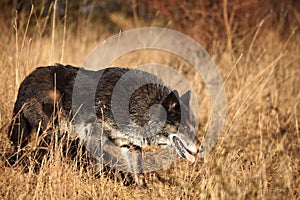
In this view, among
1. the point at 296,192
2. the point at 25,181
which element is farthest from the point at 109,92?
the point at 296,192

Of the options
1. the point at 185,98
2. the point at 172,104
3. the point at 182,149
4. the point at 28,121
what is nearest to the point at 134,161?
the point at 182,149

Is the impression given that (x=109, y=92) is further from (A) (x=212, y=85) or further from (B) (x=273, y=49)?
(B) (x=273, y=49)

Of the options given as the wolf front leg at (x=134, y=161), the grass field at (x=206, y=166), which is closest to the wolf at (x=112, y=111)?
the wolf front leg at (x=134, y=161)

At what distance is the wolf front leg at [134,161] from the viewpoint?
4355 mm

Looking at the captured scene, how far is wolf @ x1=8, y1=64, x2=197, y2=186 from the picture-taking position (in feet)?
14.2

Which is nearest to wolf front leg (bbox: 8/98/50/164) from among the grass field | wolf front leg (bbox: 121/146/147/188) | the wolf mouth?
the grass field

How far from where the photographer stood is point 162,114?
4.34 meters

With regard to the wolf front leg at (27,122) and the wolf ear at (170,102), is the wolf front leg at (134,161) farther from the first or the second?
the wolf front leg at (27,122)

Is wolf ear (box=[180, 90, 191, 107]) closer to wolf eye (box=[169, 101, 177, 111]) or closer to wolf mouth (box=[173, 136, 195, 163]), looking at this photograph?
wolf eye (box=[169, 101, 177, 111])

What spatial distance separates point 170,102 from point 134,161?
0.69 meters

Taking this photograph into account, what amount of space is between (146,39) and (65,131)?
17.8ft

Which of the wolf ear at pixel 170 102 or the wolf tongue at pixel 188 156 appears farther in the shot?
the wolf ear at pixel 170 102

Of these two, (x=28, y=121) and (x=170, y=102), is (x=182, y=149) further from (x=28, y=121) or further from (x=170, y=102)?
(x=28, y=121)

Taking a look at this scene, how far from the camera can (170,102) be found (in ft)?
14.2
